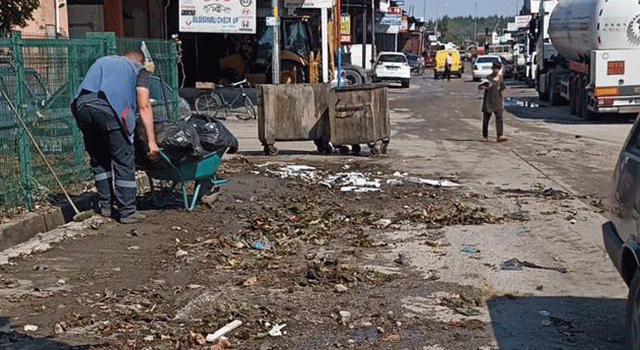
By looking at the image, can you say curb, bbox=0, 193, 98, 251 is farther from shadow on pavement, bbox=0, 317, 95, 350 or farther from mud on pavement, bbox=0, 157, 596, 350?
shadow on pavement, bbox=0, 317, 95, 350

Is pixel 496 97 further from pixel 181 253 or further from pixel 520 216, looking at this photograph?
pixel 181 253

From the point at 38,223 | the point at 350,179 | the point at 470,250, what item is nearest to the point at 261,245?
the point at 470,250

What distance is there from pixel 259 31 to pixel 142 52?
2271 centimetres

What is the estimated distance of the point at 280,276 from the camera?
7805 mm

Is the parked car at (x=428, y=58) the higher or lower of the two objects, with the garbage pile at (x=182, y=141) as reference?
higher

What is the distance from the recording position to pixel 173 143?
32.3 ft

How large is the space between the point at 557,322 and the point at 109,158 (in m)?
5.33

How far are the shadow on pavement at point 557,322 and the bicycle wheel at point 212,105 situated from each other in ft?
65.4

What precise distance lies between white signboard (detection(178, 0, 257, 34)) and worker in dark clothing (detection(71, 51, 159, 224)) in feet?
56.6

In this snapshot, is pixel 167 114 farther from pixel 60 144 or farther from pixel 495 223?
pixel 495 223

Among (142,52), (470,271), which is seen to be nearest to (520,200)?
(470,271)

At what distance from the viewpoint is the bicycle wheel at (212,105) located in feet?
86.3

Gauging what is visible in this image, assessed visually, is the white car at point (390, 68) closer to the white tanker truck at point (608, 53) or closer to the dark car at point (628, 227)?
the white tanker truck at point (608, 53)

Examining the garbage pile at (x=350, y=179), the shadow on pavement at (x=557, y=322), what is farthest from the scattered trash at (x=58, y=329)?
the garbage pile at (x=350, y=179)
